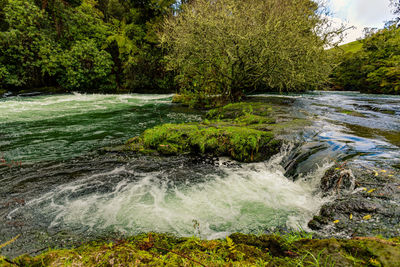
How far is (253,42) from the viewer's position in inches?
322

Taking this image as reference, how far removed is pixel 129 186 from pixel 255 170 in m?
2.78

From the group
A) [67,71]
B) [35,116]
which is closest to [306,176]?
[35,116]

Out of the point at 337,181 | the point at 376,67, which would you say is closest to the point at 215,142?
the point at 337,181

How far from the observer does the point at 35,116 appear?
9.45 m

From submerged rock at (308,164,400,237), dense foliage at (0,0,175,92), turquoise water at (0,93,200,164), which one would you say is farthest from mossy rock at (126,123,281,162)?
dense foliage at (0,0,175,92)

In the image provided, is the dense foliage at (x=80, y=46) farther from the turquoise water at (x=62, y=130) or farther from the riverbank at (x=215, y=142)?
the riverbank at (x=215, y=142)

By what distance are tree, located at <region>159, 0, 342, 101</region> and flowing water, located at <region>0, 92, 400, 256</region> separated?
4189 mm

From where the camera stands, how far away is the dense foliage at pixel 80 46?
655 inches

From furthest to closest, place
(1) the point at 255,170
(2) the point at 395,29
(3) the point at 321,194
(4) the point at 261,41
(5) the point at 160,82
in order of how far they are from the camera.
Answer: (2) the point at 395,29, (5) the point at 160,82, (4) the point at 261,41, (1) the point at 255,170, (3) the point at 321,194

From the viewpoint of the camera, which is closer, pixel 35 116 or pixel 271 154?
pixel 271 154

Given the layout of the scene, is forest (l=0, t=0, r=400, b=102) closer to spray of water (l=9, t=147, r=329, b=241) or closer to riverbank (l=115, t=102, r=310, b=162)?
riverbank (l=115, t=102, r=310, b=162)

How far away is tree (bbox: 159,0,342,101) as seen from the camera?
26.8 feet

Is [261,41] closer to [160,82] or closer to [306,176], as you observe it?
[306,176]

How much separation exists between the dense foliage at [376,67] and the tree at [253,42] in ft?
46.0
